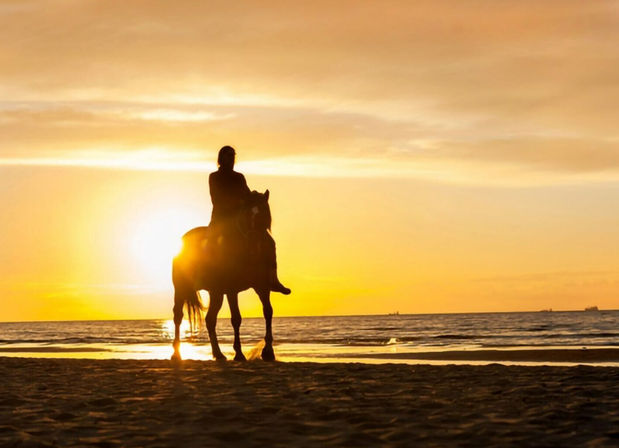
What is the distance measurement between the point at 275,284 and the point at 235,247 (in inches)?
38.2

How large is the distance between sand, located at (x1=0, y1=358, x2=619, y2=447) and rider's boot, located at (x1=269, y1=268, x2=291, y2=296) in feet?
6.50

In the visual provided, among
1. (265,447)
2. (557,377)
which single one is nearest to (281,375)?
(557,377)

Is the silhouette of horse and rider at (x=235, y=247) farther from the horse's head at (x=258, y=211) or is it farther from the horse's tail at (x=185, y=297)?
the horse's tail at (x=185, y=297)

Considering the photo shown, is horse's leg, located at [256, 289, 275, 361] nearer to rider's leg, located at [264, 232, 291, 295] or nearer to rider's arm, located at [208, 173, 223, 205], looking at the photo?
rider's leg, located at [264, 232, 291, 295]

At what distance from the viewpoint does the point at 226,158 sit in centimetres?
1362

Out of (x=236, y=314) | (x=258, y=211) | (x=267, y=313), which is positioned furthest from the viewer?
(x=236, y=314)

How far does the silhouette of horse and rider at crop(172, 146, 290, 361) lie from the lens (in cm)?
1289

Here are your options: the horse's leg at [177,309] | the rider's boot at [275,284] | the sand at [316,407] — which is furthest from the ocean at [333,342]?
the sand at [316,407]

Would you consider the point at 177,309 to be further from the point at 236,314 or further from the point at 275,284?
the point at 275,284

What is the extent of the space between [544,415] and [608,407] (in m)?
0.93

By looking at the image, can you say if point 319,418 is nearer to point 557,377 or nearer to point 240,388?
point 240,388

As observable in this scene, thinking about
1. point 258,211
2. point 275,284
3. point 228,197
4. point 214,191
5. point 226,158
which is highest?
point 226,158

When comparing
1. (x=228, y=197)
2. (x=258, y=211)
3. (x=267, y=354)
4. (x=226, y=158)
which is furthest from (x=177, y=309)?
(x=258, y=211)

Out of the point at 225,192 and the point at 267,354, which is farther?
the point at 267,354
